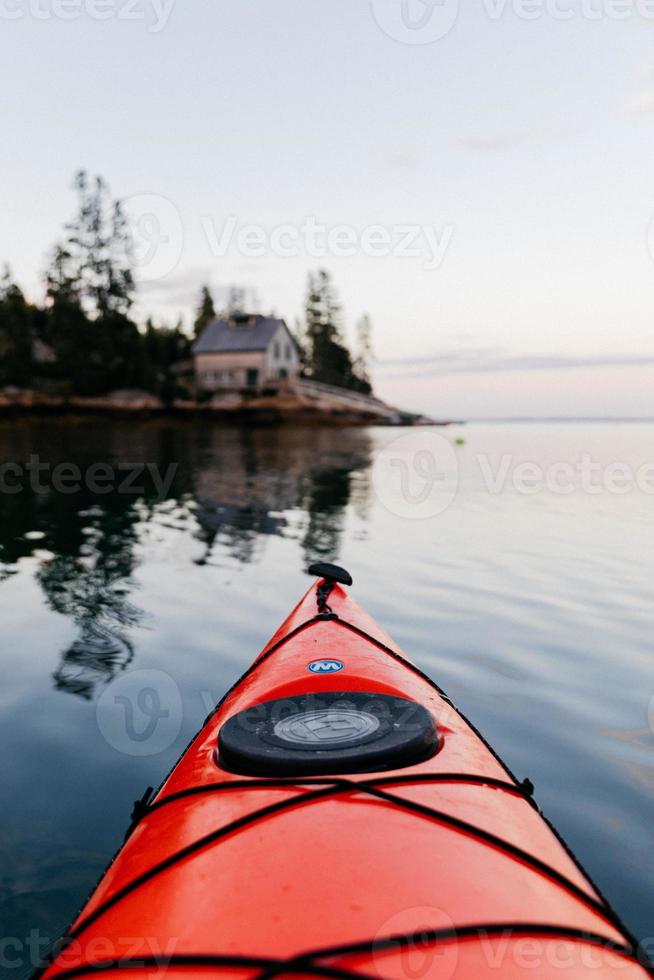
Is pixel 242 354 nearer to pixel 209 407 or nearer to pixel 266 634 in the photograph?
pixel 209 407

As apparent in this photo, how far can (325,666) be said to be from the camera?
368 centimetres

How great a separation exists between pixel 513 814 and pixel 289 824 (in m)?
0.98

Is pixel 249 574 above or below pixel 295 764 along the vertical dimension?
below

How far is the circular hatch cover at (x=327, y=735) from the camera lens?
8.75ft

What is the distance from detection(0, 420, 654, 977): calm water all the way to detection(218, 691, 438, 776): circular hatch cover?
1476 millimetres

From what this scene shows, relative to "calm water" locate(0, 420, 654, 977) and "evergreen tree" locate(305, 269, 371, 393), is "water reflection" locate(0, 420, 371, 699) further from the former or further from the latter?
"evergreen tree" locate(305, 269, 371, 393)

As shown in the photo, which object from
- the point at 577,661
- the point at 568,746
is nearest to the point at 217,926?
the point at 568,746

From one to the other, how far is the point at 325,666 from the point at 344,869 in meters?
1.64

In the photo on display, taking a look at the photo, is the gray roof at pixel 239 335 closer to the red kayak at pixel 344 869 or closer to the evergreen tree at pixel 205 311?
the evergreen tree at pixel 205 311

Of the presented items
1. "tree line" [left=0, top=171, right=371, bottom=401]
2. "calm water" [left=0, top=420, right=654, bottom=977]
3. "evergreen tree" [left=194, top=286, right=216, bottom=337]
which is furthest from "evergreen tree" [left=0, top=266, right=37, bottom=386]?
"calm water" [left=0, top=420, right=654, bottom=977]

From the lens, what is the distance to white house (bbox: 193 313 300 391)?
188ft

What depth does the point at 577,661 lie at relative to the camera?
21.8 ft

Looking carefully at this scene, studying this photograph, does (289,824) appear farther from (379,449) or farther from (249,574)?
(379,449)

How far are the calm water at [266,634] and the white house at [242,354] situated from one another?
40638mm
